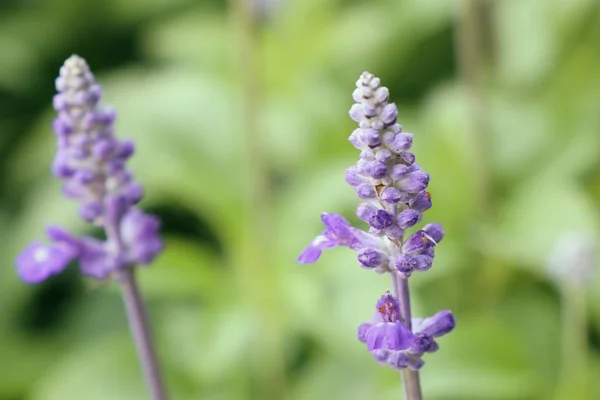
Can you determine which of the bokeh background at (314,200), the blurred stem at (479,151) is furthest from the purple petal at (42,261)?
the blurred stem at (479,151)

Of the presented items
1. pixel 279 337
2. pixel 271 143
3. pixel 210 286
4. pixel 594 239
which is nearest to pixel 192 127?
pixel 271 143

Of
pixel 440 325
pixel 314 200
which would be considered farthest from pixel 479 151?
pixel 440 325

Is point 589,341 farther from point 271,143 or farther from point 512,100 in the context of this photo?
point 271,143

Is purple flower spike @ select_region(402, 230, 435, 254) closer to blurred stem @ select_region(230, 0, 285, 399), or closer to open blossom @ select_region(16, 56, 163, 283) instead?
open blossom @ select_region(16, 56, 163, 283)

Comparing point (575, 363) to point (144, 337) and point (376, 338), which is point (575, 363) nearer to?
point (144, 337)

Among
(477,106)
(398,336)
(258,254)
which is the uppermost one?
(477,106)

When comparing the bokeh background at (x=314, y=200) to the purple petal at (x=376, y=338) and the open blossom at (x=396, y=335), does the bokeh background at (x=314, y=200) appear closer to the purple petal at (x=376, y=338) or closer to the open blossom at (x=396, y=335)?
the open blossom at (x=396, y=335)
